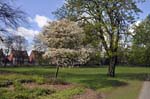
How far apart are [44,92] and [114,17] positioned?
2747 cm

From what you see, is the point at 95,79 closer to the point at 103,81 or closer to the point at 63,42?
the point at 103,81

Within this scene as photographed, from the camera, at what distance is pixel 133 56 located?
166 feet

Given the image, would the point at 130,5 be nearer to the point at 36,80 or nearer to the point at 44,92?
the point at 36,80

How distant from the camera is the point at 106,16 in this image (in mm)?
49000

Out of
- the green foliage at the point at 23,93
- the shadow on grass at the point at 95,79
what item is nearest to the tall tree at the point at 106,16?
the shadow on grass at the point at 95,79

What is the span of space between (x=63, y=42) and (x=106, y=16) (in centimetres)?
1349

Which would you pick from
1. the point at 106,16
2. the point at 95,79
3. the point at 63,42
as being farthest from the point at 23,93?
the point at 106,16

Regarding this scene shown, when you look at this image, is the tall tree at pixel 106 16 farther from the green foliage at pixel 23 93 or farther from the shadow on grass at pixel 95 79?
the green foliage at pixel 23 93

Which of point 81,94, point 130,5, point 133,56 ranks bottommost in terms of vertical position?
point 81,94

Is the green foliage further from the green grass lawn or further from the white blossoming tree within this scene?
the white blossoming tree

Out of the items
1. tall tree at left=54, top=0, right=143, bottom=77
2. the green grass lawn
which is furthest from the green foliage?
tall tree at left=54, top=0, right=143, bottom=77

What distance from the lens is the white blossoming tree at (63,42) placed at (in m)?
36.8

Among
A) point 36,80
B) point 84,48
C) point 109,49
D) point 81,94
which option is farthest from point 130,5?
point 81,94

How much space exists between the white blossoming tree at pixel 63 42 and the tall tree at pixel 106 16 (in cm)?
925
